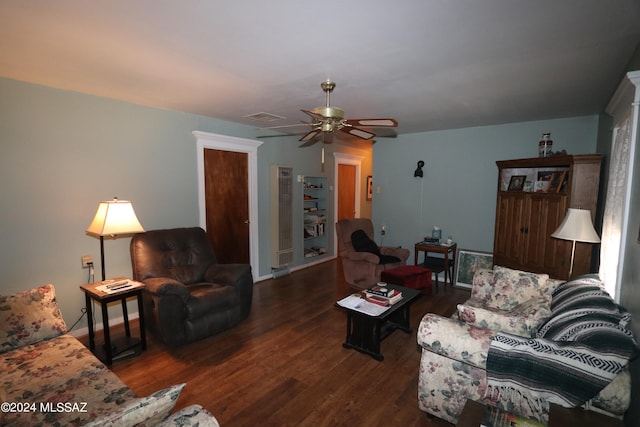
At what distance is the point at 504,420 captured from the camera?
4.26 ft

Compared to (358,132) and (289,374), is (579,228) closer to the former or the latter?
(358,132)

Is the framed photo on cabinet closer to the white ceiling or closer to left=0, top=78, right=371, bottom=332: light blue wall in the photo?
the white ceiling

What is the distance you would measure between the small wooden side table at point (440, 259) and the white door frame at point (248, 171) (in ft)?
7.94

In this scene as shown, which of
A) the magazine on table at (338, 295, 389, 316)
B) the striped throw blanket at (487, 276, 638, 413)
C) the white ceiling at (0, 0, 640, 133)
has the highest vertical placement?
the white ceiling at (0, 0, 640, 133)

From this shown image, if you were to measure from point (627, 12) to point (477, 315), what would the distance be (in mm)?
1783

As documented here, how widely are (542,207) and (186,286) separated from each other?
157 inches

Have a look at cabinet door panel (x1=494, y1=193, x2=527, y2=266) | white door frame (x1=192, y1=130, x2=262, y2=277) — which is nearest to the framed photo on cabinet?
cabinet door panel (x1=494, y1=193, x2=527, y2=266)

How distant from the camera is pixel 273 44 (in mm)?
1838

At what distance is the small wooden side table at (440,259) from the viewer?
4.35 meters

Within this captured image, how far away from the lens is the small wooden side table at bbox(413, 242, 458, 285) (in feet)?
14.3

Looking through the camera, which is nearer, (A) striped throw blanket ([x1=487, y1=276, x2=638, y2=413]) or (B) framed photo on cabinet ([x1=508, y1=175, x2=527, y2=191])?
(A) striped throw blanket ([x1=487, y1=276, x2=638, y2=413])

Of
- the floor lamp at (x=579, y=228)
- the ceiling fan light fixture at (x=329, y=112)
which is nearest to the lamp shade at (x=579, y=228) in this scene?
the floor lamp at (x=579, y=228)

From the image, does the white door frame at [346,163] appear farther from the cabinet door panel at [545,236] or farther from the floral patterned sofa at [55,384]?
the floral patterned sofa at [55,384]

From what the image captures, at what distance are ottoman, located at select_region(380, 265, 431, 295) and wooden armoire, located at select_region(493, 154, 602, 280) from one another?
92cm
